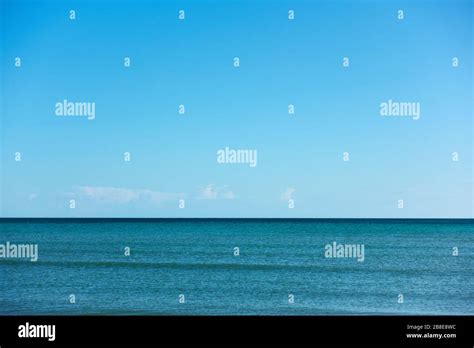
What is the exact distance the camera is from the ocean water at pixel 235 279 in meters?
20.2

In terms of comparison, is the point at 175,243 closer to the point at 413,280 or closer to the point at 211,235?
the point at 211,235

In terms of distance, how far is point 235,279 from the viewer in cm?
2673

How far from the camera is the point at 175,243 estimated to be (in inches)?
1746

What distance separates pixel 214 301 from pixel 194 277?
18.9 ft

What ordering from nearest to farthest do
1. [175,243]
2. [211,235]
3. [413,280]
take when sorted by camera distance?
[413,280] < [175,243] < [211,235]

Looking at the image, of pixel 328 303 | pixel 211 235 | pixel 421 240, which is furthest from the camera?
pixel 211 235

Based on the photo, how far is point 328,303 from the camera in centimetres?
2047

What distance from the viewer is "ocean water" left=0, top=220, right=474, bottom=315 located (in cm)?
2022
